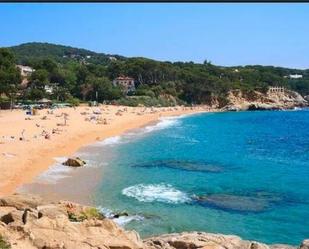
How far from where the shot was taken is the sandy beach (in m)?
26.1

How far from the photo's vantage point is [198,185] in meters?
25.4

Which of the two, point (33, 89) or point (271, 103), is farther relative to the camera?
point (271, 103)

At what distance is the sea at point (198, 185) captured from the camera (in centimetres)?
1808

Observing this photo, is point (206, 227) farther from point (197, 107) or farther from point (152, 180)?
point (197, 107)

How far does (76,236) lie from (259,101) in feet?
358

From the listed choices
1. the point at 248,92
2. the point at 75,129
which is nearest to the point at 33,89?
the point at 75,129

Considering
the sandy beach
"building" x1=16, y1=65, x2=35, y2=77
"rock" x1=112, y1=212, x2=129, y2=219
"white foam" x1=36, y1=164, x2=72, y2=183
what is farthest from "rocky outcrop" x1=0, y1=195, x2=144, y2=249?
"building" x1=16, y1=65, x2=35, y2=77

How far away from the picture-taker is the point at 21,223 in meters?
11.6

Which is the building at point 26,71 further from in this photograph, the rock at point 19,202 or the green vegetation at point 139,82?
the rock at point 19,202

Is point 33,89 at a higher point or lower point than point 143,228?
higher

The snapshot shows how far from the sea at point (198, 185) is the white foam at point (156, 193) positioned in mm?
47

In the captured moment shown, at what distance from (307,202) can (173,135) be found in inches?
1215

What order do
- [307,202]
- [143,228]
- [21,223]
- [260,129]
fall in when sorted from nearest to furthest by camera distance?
[21,223]
[143,228]
[307,202]
[260,129]

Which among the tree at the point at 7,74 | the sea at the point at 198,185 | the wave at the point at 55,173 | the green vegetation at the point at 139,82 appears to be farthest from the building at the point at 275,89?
the wave at the point at 55,173
